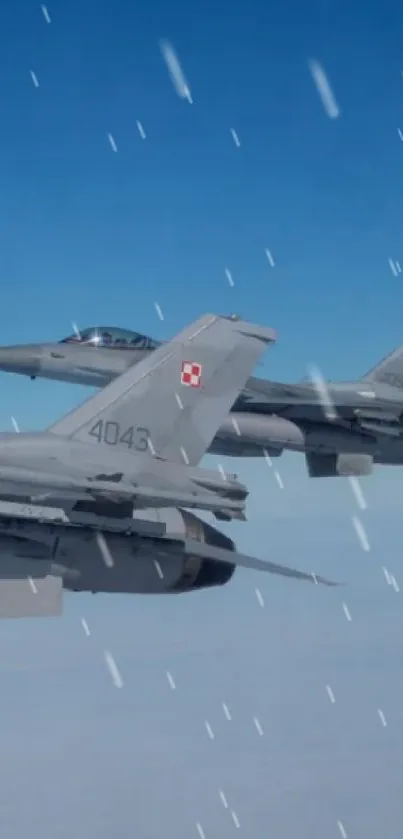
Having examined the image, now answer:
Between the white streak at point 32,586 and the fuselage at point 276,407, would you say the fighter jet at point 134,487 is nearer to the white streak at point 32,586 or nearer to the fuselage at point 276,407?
the white streak at point 32,586

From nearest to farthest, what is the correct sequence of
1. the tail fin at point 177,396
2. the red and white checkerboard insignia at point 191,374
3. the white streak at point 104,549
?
the white streak at point 104,549 → the tail fin at point 177,396 → the red and white checkerboard insignia at point 191,374

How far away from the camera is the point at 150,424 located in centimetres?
1529

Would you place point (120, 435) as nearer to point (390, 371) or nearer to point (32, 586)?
point (32, 586)

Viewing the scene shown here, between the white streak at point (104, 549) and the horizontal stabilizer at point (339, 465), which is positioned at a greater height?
the white streak at point (104, 549)

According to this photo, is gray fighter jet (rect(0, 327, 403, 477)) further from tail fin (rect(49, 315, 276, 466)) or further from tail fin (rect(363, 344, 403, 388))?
tail fin (rect(49, 315, 276, 466))

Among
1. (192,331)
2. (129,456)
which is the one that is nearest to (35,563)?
(129,456)

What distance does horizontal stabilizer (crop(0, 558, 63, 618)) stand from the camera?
44.9 ft

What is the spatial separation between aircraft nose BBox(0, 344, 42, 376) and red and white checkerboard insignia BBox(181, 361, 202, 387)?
995 cm

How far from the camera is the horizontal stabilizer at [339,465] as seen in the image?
27344 mm

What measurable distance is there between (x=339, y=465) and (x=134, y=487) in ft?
49.3

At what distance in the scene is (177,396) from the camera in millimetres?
15594

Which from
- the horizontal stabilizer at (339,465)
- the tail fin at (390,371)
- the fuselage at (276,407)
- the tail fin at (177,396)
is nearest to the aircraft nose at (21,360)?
the fuselage at (276,407)

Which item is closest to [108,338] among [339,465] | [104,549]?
Answer: [339,465]

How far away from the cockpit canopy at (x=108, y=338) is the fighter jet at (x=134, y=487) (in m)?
9.66
